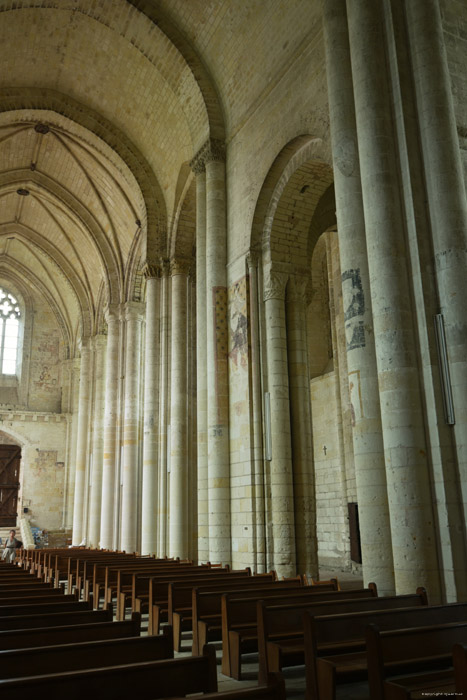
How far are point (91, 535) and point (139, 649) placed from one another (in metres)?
23.4

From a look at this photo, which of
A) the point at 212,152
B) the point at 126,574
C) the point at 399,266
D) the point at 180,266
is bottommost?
the point at 126,574

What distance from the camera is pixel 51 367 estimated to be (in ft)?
110

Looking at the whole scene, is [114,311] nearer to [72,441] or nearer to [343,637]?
[72,441]

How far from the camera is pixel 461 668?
279cm

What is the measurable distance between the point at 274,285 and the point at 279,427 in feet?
10.2

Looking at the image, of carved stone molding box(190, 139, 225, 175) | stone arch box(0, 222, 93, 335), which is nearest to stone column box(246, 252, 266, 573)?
carved stone molding box(190, 139, 225, 175)

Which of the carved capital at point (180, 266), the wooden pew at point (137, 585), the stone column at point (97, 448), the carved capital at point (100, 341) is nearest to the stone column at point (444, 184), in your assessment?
the wooden pew at point (137, 585)

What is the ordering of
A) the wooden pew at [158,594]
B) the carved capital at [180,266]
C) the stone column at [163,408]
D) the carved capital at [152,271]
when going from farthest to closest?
the carved capital at [152,271], the carved capital at [180,266], the stone column at [163,408], the wooden pew at [158,594]

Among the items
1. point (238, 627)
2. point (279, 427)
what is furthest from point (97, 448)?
point (238, 627)

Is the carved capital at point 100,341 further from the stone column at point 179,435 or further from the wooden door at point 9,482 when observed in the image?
the stone column at point 179,435

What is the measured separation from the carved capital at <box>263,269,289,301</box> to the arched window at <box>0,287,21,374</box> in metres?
23.4

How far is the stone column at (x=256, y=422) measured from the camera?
484 inches

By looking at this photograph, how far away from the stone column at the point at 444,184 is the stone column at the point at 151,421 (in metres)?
12.1

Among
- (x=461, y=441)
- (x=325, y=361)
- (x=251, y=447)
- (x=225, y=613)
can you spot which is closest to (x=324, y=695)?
(x=225, y=613)
